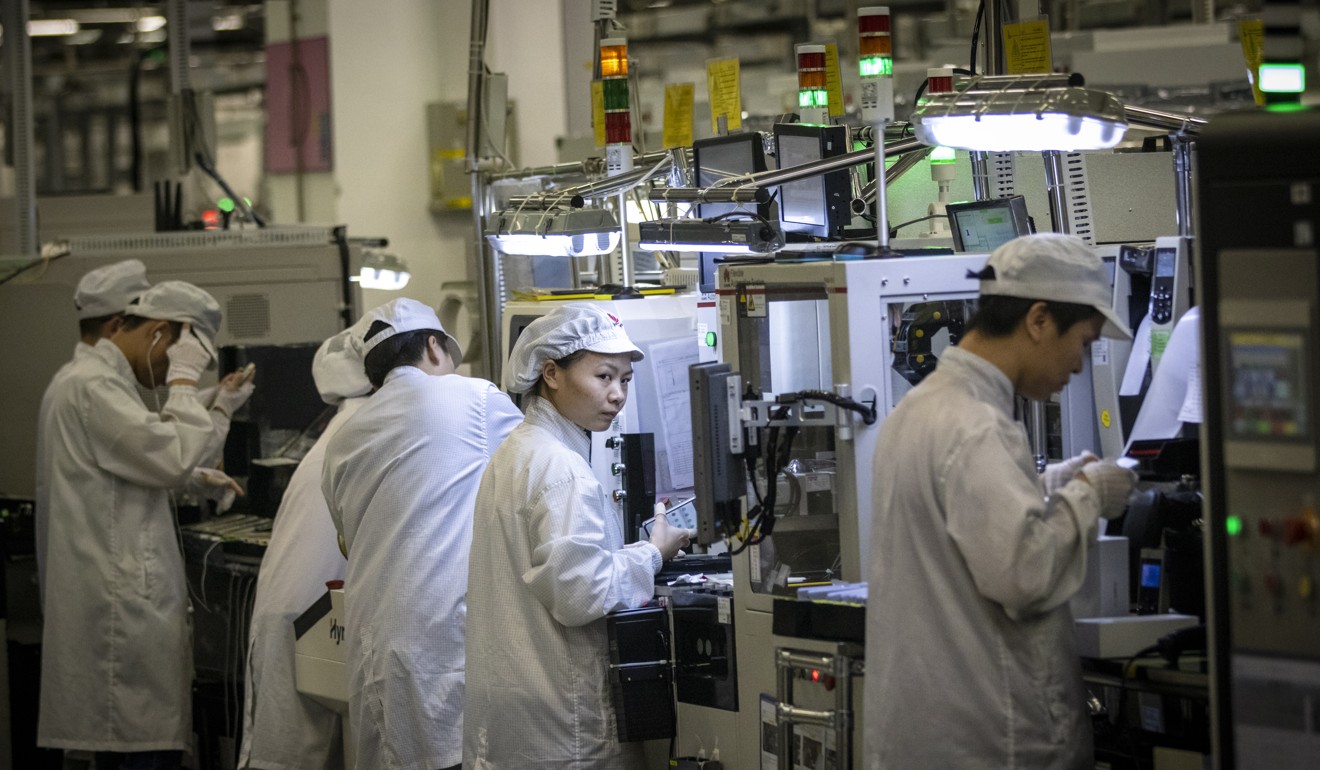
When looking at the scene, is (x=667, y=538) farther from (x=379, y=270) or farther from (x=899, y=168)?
(x=379, y=270)

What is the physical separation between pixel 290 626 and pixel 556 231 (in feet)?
4.47

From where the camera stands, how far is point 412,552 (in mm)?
3545

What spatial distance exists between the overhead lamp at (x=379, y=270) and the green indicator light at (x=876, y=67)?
2.57 metres

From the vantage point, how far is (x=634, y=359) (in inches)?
129

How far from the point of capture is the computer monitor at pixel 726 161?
3275mm

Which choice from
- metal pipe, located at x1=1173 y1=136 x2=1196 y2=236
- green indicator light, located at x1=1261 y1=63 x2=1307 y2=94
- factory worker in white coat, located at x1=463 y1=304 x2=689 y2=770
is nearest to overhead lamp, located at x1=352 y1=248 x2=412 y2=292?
factory worker in white coat, located at x1=463 y1=304 x2=689 y2=770

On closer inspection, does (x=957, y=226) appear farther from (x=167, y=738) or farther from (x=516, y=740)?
Result: (x=167, y=738)

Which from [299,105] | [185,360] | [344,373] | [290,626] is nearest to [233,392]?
[185,360]

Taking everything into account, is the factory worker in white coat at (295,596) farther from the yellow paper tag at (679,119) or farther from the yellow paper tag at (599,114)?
the yellow paper tag at (679,119)

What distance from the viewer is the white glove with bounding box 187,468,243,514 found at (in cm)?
468

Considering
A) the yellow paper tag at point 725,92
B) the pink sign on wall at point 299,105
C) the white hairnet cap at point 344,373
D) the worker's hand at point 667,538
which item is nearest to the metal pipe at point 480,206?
the white hairnet cap at point 344,373

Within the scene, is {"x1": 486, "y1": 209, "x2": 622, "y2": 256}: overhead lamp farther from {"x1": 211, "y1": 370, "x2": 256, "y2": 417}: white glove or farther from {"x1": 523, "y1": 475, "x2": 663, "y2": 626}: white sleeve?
{"x1": 211, "y1": 370, "x2": 256, "y2": 417}: white glove

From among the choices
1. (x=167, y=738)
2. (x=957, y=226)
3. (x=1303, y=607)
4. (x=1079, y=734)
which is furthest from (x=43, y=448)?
(x=1303, y=607)

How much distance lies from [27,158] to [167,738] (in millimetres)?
3081
